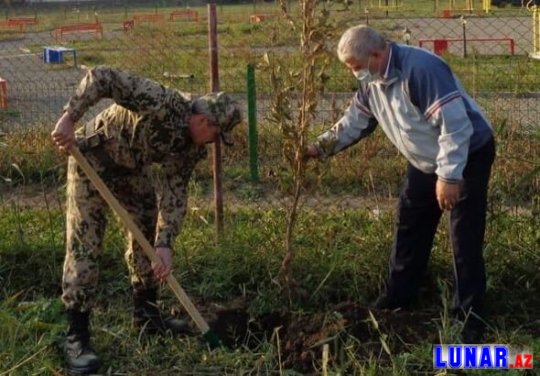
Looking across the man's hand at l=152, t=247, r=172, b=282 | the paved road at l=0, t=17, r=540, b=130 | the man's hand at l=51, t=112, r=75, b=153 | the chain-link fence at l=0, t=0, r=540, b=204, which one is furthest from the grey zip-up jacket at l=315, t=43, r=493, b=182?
the man's hand at l=51, t=112, r=75, b=153

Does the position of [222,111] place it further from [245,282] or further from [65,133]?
[245,282]

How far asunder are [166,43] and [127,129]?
264 inches

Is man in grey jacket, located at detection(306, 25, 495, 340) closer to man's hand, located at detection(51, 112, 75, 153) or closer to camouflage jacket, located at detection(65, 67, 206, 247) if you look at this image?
camouflage jacket, located at detection(65, 67, 206, 247)

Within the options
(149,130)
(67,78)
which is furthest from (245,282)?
(67,78)

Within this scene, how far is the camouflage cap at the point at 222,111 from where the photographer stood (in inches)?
146

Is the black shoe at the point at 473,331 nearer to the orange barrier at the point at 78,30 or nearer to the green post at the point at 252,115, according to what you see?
the green post at the point at 252,115

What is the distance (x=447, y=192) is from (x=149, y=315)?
1648 millimetres

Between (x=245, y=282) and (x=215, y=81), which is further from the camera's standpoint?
(x=215, y=81)

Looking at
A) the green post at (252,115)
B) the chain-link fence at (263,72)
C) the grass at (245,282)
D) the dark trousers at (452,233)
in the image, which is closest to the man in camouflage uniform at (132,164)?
the grass at (245,282)

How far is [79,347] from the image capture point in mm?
3889

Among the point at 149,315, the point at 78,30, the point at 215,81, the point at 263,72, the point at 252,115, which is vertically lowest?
the point at 149,315

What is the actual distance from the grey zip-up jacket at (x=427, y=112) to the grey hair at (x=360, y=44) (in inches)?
3.8

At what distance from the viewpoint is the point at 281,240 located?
4855mm

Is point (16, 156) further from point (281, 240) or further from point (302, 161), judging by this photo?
point (302, 161)
